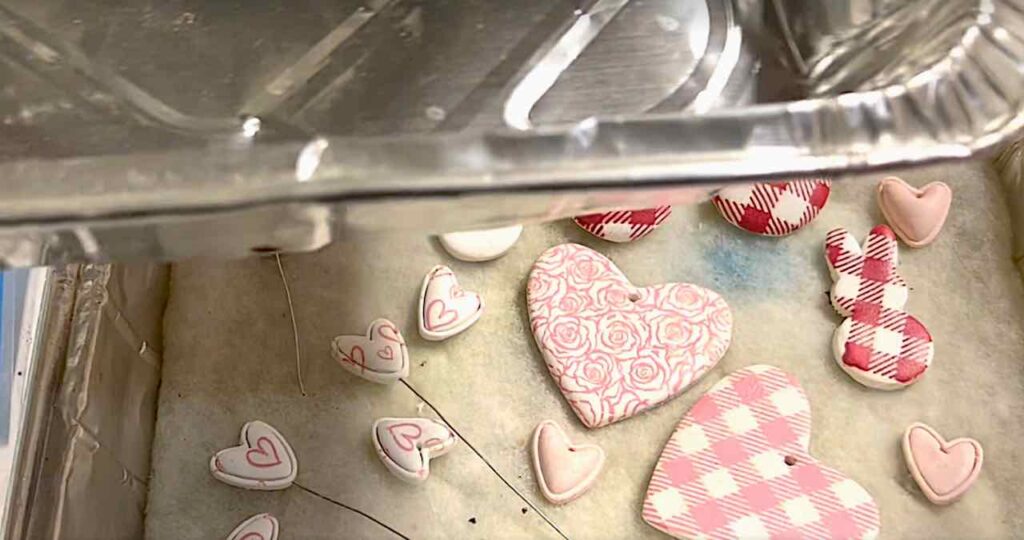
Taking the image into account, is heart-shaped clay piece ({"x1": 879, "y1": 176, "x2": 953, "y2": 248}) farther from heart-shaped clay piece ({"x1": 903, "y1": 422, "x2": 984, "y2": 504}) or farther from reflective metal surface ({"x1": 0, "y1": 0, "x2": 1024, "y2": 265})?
reflective metal surface ({"x1": 0, "y1": 0, "x2": 1024, "y2": 265})

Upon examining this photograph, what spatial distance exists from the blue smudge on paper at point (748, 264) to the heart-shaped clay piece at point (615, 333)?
0.03 m

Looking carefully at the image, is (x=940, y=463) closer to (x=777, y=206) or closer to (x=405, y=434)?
(x=777, y=206)

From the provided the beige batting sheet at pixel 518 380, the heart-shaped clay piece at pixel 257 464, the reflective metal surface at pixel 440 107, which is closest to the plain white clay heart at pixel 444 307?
the beige batting sheet at pixel 518 380

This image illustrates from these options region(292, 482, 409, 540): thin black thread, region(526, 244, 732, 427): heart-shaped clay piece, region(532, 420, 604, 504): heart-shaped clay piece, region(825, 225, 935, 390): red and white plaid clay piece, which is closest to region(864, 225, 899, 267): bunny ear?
region(825, 225, 935, 390): red and white plaid clay piece

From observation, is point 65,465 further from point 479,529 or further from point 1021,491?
point 1021,491

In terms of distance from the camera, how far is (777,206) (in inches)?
33.3

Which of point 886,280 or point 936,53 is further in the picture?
point 886,280

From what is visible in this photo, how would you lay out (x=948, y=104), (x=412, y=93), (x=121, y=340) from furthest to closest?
(x=121, y=340), (x=412, y=93), (x=948, y=104)

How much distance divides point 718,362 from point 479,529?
20cm

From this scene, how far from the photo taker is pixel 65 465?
68 cm

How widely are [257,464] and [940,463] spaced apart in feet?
1.48

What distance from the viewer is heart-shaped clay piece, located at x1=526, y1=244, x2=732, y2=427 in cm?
78

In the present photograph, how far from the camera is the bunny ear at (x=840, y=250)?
83 centimetres

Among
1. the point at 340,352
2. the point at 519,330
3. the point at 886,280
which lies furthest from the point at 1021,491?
the point at 340,352
